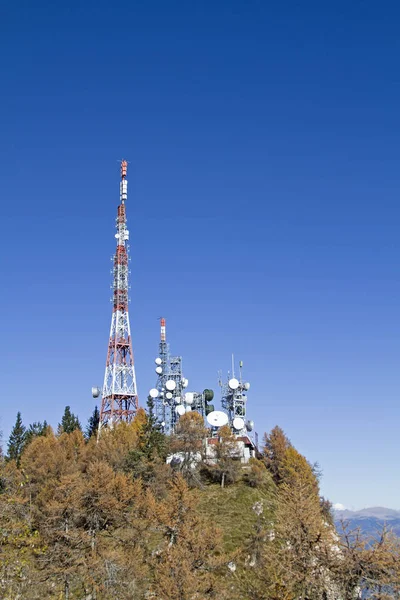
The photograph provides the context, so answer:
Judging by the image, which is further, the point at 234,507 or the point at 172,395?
the point at 172,395

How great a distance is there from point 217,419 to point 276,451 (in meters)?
9.85

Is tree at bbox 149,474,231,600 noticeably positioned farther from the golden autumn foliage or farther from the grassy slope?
the grassy slope

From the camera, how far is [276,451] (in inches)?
3196

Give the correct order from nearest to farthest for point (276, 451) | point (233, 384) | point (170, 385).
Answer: point (276, 451), point (233, 384), point (170, 385)

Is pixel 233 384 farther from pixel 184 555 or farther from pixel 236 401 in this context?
Result: pixel 184 555

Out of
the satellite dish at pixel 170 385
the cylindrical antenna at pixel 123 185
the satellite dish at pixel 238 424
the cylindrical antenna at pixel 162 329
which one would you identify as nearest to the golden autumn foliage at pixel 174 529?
the satellite dish at pixel 238 424

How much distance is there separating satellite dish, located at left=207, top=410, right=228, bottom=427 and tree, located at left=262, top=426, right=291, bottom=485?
22.4ft

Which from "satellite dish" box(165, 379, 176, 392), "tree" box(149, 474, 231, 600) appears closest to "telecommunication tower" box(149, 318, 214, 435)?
"satellite dish" box(165, 379, 176, 392)

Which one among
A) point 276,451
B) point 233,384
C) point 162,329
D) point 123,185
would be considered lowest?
point 276,451

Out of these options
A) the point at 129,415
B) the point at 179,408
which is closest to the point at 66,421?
the point at 129,415

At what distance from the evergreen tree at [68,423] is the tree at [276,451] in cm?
3707

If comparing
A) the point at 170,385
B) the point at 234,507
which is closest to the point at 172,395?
the point at 170,385

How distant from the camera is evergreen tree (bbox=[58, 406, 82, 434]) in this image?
330 ft

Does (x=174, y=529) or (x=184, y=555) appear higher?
(x=174, y=529)
